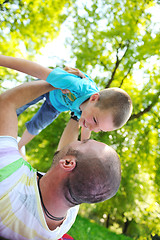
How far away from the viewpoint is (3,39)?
16.6 feet

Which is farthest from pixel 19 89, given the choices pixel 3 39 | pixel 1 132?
pixel 3 39

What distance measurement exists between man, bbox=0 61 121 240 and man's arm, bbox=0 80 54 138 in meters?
0.04

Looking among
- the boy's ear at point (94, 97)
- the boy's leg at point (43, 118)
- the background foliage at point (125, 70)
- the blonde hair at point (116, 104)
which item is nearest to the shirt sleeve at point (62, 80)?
the boy's ear at point (94, 97)

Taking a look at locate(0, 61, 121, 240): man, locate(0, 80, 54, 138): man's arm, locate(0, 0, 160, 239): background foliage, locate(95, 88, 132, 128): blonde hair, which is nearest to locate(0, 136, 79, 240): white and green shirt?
locate(0, 61, 121, 240): man

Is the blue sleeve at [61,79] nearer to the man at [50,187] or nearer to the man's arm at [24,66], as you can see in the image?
the man's arm at [24,66]

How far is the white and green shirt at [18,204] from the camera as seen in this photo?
1.04 metres

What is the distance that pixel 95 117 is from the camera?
6.92ft

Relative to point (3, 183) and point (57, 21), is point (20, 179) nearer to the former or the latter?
point (3, 183)

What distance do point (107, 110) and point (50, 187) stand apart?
1105mm

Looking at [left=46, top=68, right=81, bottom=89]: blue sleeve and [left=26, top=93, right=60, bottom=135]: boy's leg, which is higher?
[left=46, top=68, right=81, bottom=89]: blue sleeve

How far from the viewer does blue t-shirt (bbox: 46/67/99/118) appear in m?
2.11

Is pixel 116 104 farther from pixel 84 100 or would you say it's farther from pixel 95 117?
pixel 84 100

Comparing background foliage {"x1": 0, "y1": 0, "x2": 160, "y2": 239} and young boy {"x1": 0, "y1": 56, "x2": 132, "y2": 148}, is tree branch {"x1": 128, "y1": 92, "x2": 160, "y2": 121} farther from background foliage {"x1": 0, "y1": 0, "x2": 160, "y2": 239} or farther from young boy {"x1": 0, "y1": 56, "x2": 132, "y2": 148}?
young boy {"x1": 0, "y1": 56, "x2": 132, "y2": 148}

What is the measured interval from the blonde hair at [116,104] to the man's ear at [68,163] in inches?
36.8
